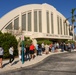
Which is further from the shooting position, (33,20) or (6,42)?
(33,20)

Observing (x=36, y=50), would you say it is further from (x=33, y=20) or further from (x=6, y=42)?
(x=33, y=20)

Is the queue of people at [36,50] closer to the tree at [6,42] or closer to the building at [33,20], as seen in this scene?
the tree at [6,42]

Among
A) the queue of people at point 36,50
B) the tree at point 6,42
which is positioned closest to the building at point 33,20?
the queue of people at point 36,50

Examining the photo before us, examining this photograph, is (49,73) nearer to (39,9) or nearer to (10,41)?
(10,41)

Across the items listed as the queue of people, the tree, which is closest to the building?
the queue of people

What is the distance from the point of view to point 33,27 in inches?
2504

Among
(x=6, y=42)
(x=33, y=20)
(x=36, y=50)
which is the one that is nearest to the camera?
(x=6, y=42)

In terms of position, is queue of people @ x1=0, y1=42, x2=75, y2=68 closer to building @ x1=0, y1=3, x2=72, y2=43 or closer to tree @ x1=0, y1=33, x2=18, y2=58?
tree @ x1=0, y1=33, x2=18, y2=58

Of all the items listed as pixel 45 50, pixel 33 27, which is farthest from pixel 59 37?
pixel 45 50

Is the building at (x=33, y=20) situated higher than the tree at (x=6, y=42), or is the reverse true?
the building at (x=33, y=20)

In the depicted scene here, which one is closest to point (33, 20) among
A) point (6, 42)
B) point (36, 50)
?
point (36, 50)

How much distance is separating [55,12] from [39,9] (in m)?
6.46

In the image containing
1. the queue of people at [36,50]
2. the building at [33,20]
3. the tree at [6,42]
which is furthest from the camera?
the building at [33,20]

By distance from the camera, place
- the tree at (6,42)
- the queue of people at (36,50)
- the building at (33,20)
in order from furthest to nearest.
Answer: the building at (33,20), the tree at (6,42), the queue of people at (36,50)
